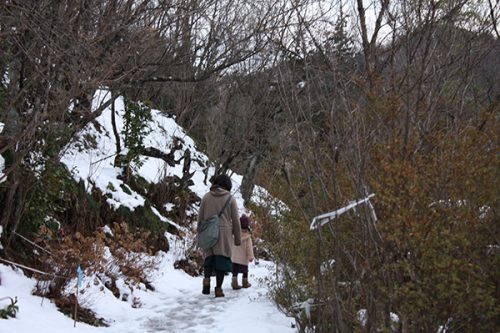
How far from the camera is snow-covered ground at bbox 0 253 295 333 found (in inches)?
215

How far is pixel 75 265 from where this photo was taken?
6305mm

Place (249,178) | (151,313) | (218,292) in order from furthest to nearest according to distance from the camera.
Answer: (249,178)
(218,292)
(151,313)

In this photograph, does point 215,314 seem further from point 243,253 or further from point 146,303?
point 243,253

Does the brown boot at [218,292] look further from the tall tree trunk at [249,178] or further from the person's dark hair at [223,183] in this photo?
the tall tree trunk at [249,178]

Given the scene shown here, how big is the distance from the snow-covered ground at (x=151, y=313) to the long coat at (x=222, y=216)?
0.68 m

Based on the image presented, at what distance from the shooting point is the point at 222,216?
312 inches

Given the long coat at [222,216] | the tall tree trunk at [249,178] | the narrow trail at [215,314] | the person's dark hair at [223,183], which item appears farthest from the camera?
the tall tree trunk at [249,178]

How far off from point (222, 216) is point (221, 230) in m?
0.20

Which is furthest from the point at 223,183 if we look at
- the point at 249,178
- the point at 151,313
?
the point at 249,178

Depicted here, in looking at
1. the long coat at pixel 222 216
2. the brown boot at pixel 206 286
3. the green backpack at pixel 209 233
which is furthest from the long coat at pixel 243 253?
the green backpack at pixel 209 233

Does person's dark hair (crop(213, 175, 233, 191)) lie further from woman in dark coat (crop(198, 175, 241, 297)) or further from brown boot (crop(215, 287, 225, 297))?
brown boot (crop(215, 287, 225, 297))

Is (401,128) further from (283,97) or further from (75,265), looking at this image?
(75,265)

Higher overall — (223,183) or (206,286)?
(223,183)

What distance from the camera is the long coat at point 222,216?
7.78 meters
